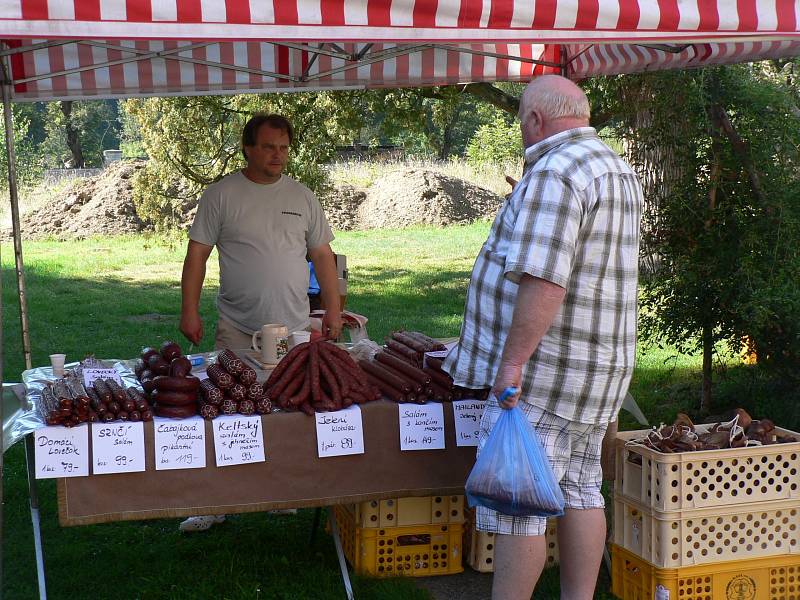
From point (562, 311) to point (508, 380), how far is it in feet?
0.92

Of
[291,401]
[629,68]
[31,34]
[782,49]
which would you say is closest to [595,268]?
[291,401]

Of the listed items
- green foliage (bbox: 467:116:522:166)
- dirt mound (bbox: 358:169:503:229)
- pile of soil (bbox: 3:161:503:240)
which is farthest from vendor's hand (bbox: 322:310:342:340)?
green foliage (bbox: 467:116:522:166)

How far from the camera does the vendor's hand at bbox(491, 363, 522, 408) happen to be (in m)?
2.68

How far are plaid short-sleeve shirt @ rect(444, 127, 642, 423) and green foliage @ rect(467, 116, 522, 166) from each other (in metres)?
21.4

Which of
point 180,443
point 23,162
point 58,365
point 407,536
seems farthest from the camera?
point 23,162

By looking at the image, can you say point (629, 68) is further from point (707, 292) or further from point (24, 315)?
point (24, 315)

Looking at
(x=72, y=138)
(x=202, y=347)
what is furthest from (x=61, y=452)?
(x=72, y=138)

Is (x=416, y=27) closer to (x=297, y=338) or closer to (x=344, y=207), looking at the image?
(x=297, y=338)

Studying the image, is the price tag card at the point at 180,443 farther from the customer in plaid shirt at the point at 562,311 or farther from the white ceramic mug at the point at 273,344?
the customer in plaid shirt at the point at 562,311

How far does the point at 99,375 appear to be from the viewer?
343 cm

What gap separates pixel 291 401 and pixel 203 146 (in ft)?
23.7

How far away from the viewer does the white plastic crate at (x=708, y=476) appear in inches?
128

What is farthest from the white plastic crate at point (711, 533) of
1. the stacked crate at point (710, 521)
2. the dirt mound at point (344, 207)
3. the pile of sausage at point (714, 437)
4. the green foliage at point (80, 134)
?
the green foliage at point (80, 134)

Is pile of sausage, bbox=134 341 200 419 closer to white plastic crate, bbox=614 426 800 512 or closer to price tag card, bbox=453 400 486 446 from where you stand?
price tag card, bbox=453 400 486 446
